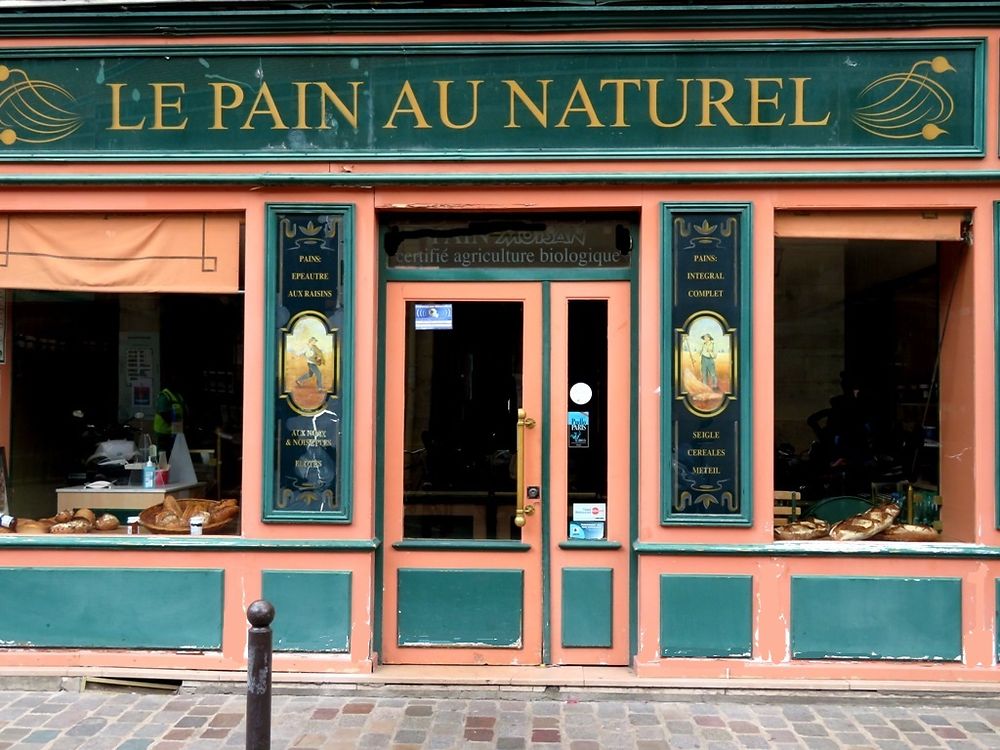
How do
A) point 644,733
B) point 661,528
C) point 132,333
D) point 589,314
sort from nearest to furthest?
1. point 644,733
2. point 661,528
3. point 589,314
4. point 132,333

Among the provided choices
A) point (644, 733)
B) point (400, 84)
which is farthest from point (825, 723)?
point (400, 84)

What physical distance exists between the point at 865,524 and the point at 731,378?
4.45 ft

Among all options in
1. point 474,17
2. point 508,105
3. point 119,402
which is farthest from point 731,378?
point 119,402

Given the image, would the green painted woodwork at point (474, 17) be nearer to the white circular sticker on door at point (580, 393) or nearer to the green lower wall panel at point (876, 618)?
the white circular sticker on door at point (580, 393)

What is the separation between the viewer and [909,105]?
5.26 m

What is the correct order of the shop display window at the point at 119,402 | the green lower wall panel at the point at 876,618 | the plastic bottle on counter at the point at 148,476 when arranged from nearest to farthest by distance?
1. the green lower wall panel at the point at 876,618
2. the shop display window at the point at 119,402
3. the plastic bottle on counter at the point at 148,476

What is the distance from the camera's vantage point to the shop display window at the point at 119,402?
5840mm

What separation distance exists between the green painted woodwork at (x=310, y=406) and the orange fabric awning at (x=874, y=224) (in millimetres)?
2752

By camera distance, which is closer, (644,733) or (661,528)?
(644,733)

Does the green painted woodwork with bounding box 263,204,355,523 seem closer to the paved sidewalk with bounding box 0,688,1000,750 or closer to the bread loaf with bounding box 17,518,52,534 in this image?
the paved sidewalk with bounding box 0,688,1000,750

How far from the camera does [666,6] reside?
17.2ft

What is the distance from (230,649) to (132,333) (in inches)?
91.6

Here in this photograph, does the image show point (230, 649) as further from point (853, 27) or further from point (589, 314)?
point (853, 27)

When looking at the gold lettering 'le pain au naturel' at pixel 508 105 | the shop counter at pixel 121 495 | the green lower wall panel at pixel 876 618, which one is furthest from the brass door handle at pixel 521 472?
the shop counter at pixel 121 495
